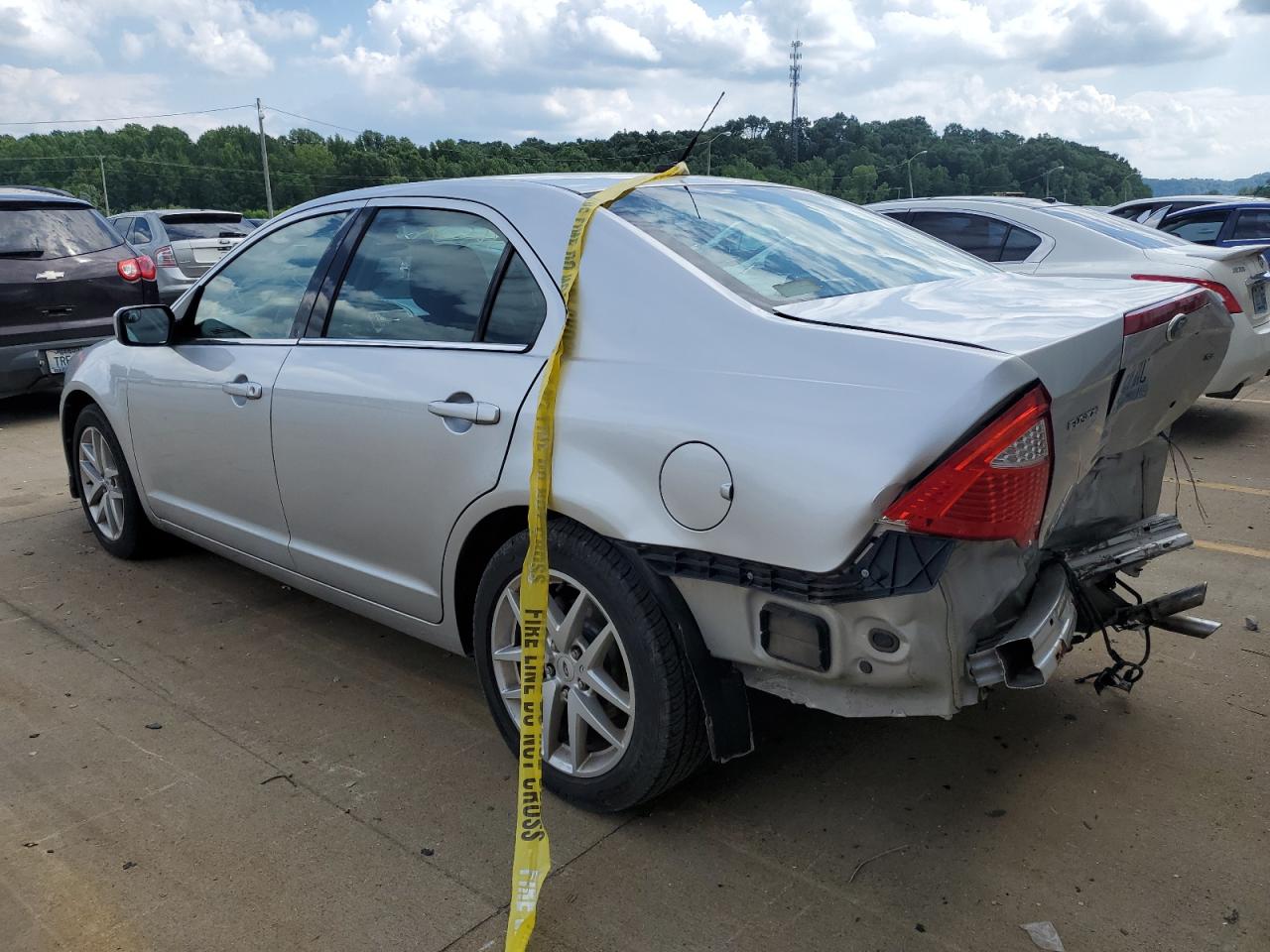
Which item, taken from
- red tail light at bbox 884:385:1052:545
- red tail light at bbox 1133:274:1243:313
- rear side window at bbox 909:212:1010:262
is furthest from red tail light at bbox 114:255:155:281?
red tail light at bbox 884:385:1052:545

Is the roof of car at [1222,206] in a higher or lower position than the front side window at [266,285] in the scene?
lower

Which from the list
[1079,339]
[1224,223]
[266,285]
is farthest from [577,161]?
[1224,223]

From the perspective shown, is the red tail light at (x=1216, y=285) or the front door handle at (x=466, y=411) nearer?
the front door handle at (x=466, y=411)

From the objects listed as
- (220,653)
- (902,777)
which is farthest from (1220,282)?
(220,653)

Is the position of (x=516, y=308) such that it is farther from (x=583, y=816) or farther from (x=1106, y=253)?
(x=1106, y=253)

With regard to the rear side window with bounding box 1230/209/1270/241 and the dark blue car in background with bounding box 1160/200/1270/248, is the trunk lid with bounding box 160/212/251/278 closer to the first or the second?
the dark blue car in background with bounding box 1160/200/1270/248

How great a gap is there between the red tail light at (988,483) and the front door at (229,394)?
91.6 inches

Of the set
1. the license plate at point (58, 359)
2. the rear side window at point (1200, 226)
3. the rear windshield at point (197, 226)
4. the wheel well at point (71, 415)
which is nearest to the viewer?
the wheel well at point (71, 415)

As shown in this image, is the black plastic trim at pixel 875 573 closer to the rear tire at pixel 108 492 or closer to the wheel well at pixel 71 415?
the rear tire at pixel 108 492

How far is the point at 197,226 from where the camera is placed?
1470 cm

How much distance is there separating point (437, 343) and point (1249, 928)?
247 cm

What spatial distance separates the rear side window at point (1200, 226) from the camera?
1141 centimetres

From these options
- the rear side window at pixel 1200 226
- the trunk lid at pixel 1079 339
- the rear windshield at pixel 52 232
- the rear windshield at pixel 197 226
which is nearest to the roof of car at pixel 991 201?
the rear side window at pixel 1200 226

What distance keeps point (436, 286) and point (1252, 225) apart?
10.9m
